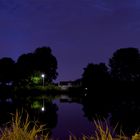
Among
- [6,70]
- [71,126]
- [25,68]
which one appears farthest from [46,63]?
[71,126]

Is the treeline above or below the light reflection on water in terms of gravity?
above

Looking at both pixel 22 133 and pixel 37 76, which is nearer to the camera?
pixel 22 133

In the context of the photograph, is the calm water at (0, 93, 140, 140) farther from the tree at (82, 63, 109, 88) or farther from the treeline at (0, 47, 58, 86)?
the treeline at (0, 47, 58, 86)

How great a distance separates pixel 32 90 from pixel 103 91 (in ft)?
39.3

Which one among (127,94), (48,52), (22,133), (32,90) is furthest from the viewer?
(48,52)

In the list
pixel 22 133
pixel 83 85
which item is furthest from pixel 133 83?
pixel 22 133

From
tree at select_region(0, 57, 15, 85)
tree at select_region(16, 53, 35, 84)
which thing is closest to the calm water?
tree at select_region(16, 53, 35, 84)

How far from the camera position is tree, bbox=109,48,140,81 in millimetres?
82250

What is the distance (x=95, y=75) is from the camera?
79750 mm

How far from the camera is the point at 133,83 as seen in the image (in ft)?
241

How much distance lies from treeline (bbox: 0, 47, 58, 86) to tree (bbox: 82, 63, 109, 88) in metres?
5.71

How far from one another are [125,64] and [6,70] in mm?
21727

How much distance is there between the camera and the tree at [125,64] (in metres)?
82.2

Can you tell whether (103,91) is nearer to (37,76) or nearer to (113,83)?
(113,83)
